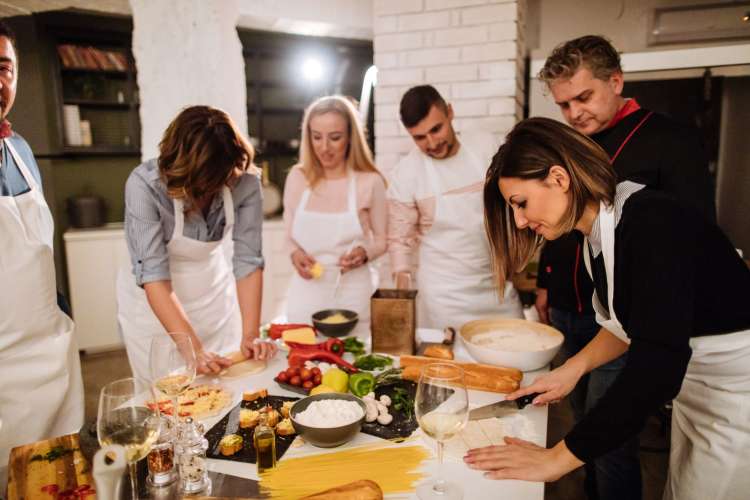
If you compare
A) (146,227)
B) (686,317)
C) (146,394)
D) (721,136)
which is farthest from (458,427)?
(721,136)

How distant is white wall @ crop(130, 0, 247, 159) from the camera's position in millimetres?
4148

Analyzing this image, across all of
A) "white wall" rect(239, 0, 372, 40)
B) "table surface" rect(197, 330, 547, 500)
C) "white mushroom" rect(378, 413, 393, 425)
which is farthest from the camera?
"white wall" rect(239, 0, 372, 40)

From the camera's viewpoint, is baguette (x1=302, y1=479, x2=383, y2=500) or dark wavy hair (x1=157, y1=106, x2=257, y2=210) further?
dark wavy hair (x1=157, y1=106, x2=257, y2=210)

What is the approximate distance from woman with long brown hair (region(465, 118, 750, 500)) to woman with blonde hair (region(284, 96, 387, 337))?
4.35 ft

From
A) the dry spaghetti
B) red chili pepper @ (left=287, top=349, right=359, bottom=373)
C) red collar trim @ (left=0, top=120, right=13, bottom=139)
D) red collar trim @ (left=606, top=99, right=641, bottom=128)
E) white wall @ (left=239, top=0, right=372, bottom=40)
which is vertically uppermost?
white wall @ (left=239, top=0, right=372, bottom=40)

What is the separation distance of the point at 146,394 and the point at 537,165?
94 cm

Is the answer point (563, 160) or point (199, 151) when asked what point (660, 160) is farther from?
point (199, 151)

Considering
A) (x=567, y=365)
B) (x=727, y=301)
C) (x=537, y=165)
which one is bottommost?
(x=567, y=365)

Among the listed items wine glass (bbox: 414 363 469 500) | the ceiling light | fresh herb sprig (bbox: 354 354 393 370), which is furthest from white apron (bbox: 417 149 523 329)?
the ceiling light

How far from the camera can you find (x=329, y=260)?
2672 millimetres

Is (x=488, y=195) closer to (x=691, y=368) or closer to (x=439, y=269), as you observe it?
(x=691, y=368)

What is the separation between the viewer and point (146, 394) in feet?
3.41

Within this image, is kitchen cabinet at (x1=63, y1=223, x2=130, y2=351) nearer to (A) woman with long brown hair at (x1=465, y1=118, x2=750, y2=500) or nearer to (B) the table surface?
(B) the table surface

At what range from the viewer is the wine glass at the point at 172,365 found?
1.19 metres
